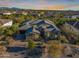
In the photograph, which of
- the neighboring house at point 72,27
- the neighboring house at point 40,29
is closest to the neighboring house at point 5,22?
the neighboring house at point 40,29

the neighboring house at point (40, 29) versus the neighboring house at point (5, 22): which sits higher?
the neighboring house at point (5, 22)

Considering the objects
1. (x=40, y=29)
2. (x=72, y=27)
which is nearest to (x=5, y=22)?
(x=40, y=29)

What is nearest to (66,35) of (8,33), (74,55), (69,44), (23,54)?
(69,44)

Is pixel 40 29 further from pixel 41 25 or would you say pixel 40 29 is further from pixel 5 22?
pixel 5 22

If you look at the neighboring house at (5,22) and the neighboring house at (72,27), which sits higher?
the neighboring house at (5,22)

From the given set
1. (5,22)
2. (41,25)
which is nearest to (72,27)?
(41,25)

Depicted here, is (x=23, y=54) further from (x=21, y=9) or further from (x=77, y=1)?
(x=77, y=1)

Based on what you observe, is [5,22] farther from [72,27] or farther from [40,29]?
[72,27]

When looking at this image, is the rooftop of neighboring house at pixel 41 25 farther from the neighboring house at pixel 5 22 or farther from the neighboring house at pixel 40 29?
the neighboring house at pixel 5 22

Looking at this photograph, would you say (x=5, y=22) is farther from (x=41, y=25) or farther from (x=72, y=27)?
(x=72, y=27)
